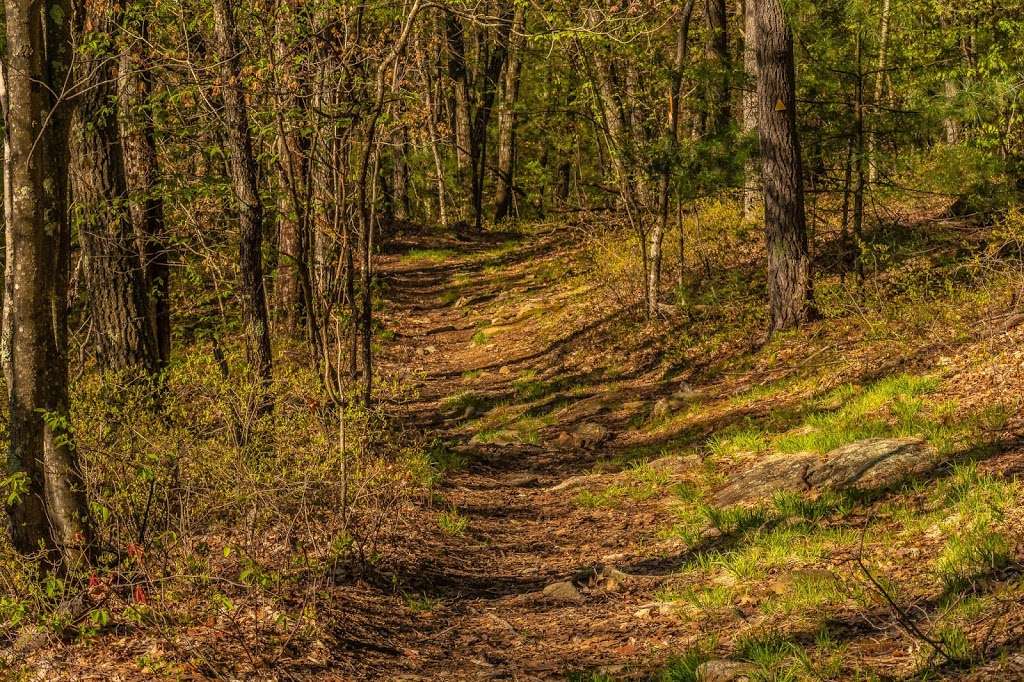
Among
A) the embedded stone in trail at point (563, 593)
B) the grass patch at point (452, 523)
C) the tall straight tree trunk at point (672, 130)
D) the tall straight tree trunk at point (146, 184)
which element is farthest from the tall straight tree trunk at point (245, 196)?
the tall straight tree trunk at point (672, 130)

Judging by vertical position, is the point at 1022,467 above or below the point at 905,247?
below

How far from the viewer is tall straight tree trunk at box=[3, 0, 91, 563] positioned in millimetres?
5289

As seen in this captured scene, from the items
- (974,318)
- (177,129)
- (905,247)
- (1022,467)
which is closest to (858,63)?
(905,247)

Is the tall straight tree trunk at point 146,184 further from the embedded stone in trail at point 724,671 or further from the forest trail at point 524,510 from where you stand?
the embedded stone in trail at point 724,671

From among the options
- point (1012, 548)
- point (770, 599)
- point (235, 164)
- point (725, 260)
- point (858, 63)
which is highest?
point (858, 63)

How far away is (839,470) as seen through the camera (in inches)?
292

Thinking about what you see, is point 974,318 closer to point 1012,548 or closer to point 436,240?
point 1012,548

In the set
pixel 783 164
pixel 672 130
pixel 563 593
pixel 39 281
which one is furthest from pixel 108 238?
pixel 783 164

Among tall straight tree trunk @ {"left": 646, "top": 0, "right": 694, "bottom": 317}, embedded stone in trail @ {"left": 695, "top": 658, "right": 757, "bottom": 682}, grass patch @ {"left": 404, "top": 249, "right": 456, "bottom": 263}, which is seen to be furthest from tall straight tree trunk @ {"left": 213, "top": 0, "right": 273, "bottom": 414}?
grass patch @ {"left": 404, "top": 249, "right": 456, "bottom": 263}

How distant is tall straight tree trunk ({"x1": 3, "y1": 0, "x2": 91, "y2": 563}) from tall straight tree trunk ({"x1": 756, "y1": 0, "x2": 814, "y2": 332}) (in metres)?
9.08

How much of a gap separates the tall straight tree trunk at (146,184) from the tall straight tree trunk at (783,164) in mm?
7607

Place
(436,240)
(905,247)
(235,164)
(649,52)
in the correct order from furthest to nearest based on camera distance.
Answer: (436,240)
(649,52)
(905,247)
(235,164)

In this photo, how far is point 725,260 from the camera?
16.3 m

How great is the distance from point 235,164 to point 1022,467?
7925mm
